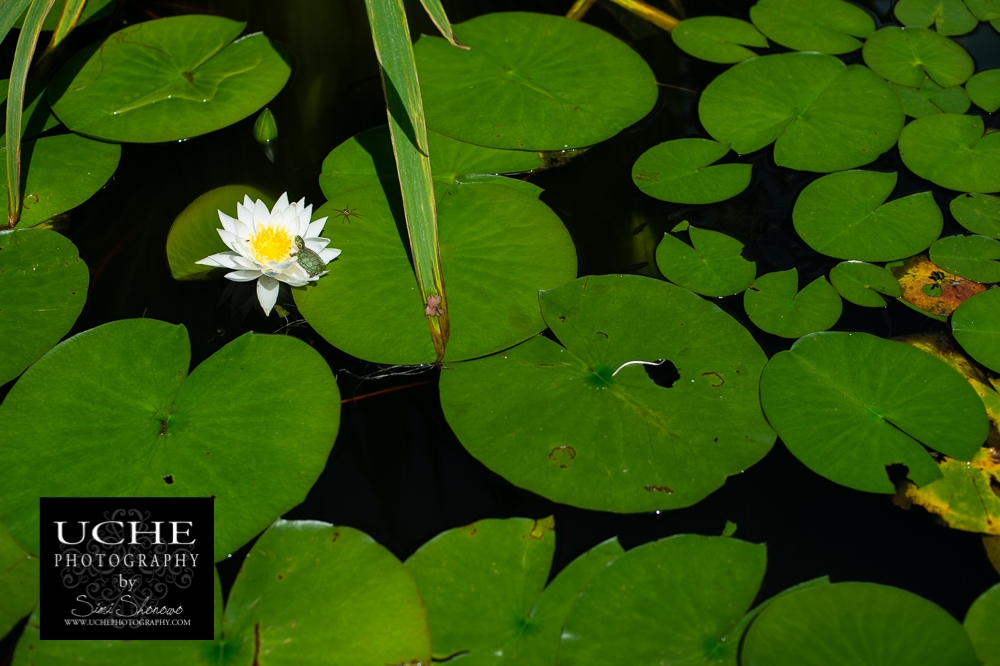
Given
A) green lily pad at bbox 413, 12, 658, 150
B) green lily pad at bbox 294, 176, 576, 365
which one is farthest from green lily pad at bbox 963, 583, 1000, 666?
green lily pad at bbox 413, 12, 658, 150

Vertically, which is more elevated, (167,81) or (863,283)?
(167,81)

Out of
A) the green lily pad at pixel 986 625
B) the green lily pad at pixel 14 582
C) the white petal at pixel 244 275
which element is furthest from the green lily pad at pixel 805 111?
the green lily pad at pixel 14 582

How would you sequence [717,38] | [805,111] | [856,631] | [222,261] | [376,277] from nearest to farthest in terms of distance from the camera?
[856,631]
[222,261]
[376,277]
[805,111]
[717,38]

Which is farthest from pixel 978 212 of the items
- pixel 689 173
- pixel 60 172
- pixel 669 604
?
pixel 60 172

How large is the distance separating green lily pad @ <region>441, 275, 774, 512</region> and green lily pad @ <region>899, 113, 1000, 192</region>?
106 cm

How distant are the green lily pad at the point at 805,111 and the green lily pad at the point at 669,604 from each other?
1.46 meters

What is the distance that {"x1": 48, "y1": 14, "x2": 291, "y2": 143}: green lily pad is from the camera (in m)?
2.37

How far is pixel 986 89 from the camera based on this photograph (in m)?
2.52

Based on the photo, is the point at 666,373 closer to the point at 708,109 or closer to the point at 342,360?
the point at 342,360

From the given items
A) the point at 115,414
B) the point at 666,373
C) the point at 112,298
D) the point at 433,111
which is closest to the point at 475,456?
the point at 666,373

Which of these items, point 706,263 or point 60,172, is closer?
point 706,263

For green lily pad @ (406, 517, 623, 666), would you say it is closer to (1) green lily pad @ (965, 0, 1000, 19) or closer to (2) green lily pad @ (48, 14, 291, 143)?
(2) green lily pad @ (48, 14, 291, 143)

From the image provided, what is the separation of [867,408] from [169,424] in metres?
1.75

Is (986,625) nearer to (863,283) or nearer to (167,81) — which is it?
(863,283)
